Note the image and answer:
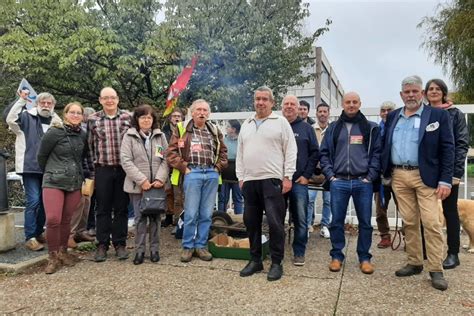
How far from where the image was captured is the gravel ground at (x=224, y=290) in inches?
135

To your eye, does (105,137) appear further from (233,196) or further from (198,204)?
(233,196)

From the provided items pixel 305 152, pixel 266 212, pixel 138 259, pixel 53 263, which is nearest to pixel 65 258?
pixel 53 263

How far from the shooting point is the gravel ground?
135 inches

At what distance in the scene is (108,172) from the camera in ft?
15.3

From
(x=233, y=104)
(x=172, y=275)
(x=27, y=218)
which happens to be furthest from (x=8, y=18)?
(x=172, y=275)

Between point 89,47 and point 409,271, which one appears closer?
point 409,271

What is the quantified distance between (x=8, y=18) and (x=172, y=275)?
11.1 m

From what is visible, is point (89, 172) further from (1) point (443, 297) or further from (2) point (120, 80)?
(2) point (120, 80)

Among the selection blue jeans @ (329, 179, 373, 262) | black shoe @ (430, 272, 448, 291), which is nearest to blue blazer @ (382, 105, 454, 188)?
blue jeans @ (329, 179, 373, 262)

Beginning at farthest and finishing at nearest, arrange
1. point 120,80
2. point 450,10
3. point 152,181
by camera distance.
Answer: point 450,10 → point 120,80 → point 152,181

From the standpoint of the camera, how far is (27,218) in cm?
522

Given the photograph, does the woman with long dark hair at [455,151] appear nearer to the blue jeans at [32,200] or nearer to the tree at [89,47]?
the blue jeans at [32,200]

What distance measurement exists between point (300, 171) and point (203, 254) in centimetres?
153

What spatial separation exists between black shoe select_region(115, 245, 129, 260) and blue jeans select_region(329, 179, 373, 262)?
2469mm
